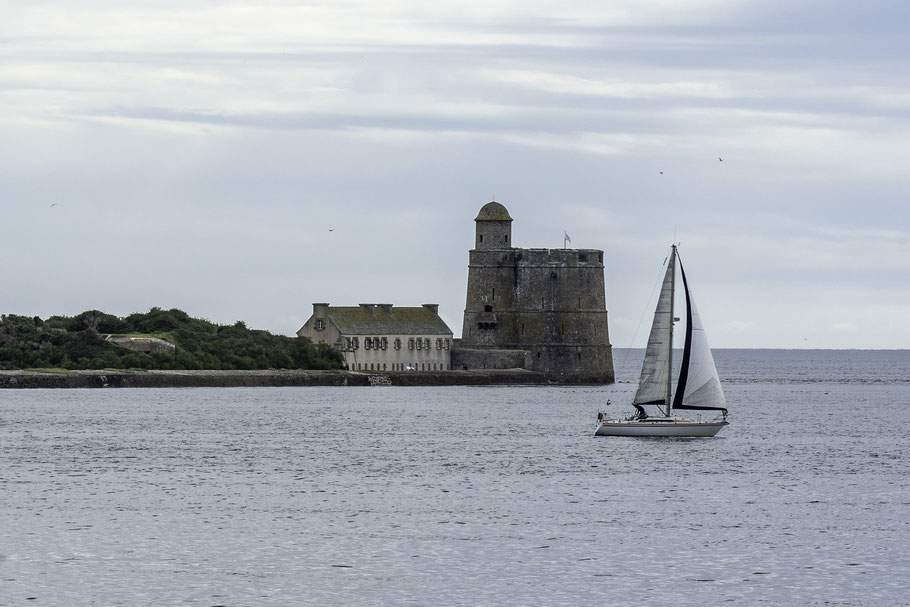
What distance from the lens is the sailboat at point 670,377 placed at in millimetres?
47944

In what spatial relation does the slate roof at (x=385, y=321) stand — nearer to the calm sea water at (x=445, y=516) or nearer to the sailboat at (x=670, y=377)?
the calm sea water at (x=445, y=516)

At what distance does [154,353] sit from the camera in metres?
96.2

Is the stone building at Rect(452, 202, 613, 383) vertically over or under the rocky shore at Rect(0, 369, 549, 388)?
over

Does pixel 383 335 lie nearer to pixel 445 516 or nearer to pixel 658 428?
pixel 658 428

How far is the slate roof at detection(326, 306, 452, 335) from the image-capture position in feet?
326

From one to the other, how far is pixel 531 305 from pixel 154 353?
24.0m


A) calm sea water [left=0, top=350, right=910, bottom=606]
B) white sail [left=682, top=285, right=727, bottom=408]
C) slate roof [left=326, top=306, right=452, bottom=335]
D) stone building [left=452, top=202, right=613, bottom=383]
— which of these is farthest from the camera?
slate roof [left=326, top=306, right=452, bottom=335]

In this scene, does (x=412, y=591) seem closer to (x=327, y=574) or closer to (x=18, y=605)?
(x=327, y=574)

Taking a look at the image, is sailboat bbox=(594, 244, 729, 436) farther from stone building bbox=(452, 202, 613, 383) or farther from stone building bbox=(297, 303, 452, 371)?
stone building bbox=(297, 303, 452, 371)

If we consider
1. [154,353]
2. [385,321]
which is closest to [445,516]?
[154,353]

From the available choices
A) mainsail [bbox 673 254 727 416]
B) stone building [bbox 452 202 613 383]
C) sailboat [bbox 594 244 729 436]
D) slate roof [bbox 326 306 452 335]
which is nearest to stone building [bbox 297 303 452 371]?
slate roof [bbox 326 306 452 335]

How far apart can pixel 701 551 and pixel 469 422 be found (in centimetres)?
3738

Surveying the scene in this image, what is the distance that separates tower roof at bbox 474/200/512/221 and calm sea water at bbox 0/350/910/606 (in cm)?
4288

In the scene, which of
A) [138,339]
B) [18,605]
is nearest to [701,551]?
[18,605]
